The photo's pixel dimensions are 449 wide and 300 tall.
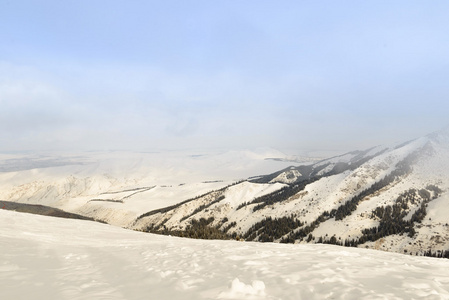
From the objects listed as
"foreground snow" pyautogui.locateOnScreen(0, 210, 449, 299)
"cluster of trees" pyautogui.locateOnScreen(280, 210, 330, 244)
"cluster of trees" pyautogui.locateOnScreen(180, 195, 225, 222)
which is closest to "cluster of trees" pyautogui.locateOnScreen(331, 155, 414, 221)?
"cluster of trees" pyautogui.locateOnScreen(280, 210, 330, 244)

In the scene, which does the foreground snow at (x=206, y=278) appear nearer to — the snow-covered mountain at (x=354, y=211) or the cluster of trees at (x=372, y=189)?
the snow-covered mountain at (x=354, y=211)

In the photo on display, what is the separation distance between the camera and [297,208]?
95250 millimetres

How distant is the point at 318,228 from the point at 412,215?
26.8 meters

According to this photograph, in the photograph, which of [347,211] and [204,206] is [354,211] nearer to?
[347,211]

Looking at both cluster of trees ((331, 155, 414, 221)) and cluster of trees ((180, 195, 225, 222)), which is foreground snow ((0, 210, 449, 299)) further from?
cluster of trees ((180, 195, 225, 222))

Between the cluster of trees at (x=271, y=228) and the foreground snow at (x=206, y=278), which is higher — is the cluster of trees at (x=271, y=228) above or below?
below

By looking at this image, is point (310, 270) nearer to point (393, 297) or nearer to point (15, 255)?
point (393, 297)

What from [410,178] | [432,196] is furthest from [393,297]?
[410,178]

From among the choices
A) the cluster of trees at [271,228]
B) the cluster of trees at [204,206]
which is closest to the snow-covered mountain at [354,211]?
the cluster of trees at [271,228]

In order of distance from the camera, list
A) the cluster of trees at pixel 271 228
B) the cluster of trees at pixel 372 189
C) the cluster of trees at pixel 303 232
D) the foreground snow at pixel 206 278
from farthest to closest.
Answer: the cluster of trees at pixel 372 189, the cluster of trees at pixel 271 228, the cluster of trees at pixel 303 232, the foreground snow at pixel 206 278

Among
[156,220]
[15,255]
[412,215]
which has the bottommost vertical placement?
[156,220]

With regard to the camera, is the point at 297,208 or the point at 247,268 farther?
the point at 297,208

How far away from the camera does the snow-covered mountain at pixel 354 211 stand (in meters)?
60.6

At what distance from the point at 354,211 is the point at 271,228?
2879cm
